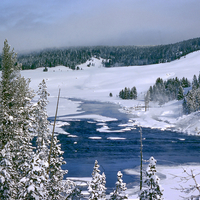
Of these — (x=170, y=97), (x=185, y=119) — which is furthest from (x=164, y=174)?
(x=170, y=97)

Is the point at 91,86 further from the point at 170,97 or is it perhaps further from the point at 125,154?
the point at 125,154

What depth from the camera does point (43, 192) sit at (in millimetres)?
7633

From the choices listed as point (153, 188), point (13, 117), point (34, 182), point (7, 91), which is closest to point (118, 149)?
point (153, 188)

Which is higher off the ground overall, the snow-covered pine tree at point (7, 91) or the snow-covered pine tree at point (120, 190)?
the snow-covered pine tree at point (7, 91)

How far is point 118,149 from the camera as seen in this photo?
33781 mm

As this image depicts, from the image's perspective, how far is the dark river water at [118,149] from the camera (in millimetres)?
26139

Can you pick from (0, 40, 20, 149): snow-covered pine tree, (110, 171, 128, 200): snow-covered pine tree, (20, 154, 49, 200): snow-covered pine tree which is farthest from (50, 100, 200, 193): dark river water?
(20, 154, 49, 200): snow-covered pine tree

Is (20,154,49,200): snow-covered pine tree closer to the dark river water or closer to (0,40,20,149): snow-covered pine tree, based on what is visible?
(0,40,20,149): snow-covered pine tree

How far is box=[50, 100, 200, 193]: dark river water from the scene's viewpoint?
2614cm

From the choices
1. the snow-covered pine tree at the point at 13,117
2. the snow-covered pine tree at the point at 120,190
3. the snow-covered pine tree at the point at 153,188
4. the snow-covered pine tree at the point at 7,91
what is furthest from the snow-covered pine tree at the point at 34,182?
the snow-covered pine tree at the point at 153,188

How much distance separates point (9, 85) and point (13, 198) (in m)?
5.25

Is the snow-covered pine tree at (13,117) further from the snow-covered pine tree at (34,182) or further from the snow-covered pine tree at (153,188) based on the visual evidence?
the snow-covered pine tree at (153,188)

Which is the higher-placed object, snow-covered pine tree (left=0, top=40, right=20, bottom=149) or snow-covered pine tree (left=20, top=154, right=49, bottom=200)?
snow-covered pine tree (left=0, top=40, right=20, bottom=149)

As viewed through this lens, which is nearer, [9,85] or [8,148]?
[8,148]
